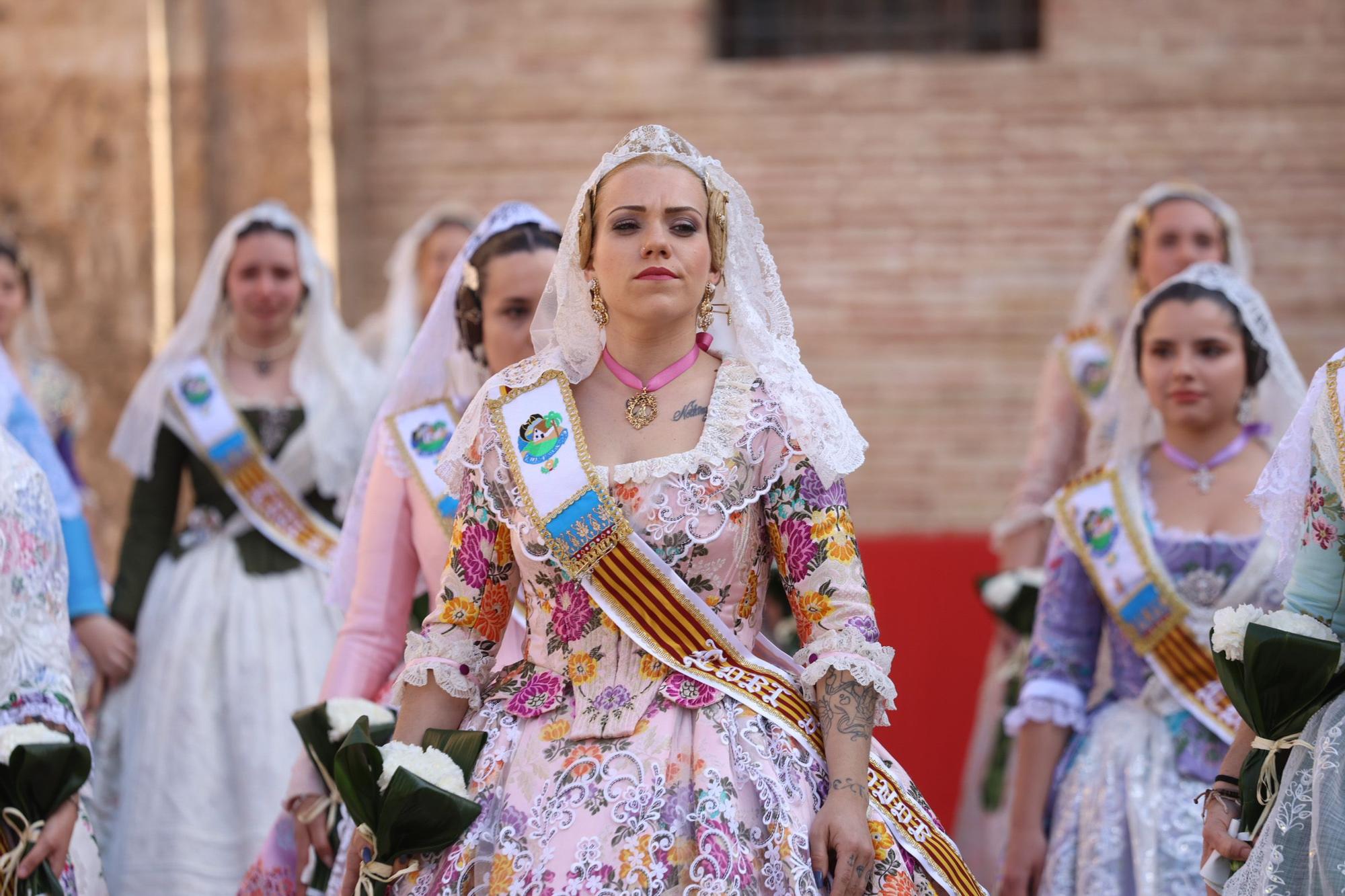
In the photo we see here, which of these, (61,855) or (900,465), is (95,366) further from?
(61,855)

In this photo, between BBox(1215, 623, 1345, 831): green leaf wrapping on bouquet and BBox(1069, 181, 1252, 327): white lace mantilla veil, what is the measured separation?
289 centimetres

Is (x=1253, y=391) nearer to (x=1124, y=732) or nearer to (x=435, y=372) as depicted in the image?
(x=1124, y=732)

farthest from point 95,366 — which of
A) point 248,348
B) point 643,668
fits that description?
point 643,668

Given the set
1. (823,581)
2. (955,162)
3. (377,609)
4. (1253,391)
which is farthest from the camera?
(955,162)

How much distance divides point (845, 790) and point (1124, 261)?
141 inches

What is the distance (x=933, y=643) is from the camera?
6594 millimetres

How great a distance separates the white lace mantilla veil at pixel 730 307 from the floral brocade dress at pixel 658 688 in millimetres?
43

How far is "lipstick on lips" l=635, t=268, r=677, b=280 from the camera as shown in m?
2.84

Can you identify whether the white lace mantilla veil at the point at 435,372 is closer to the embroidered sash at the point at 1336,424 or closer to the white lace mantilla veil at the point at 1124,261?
the embroidered sash at the point at 1336,424

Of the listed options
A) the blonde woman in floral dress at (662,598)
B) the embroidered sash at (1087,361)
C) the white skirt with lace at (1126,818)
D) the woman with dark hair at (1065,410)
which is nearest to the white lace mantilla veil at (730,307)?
the blonde woman in floral dress at (662,598)

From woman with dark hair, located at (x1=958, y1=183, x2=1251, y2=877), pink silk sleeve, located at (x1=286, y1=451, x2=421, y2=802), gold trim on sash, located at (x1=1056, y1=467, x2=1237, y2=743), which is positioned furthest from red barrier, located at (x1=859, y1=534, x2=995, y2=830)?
pink silk sleeve, located at (x1=286, y1=451, x2=421, y2=802)

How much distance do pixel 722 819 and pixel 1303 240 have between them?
564 centimetres

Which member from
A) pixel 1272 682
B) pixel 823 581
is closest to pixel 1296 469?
pixel 1272 682

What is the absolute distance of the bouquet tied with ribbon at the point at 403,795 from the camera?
268 centimetres
